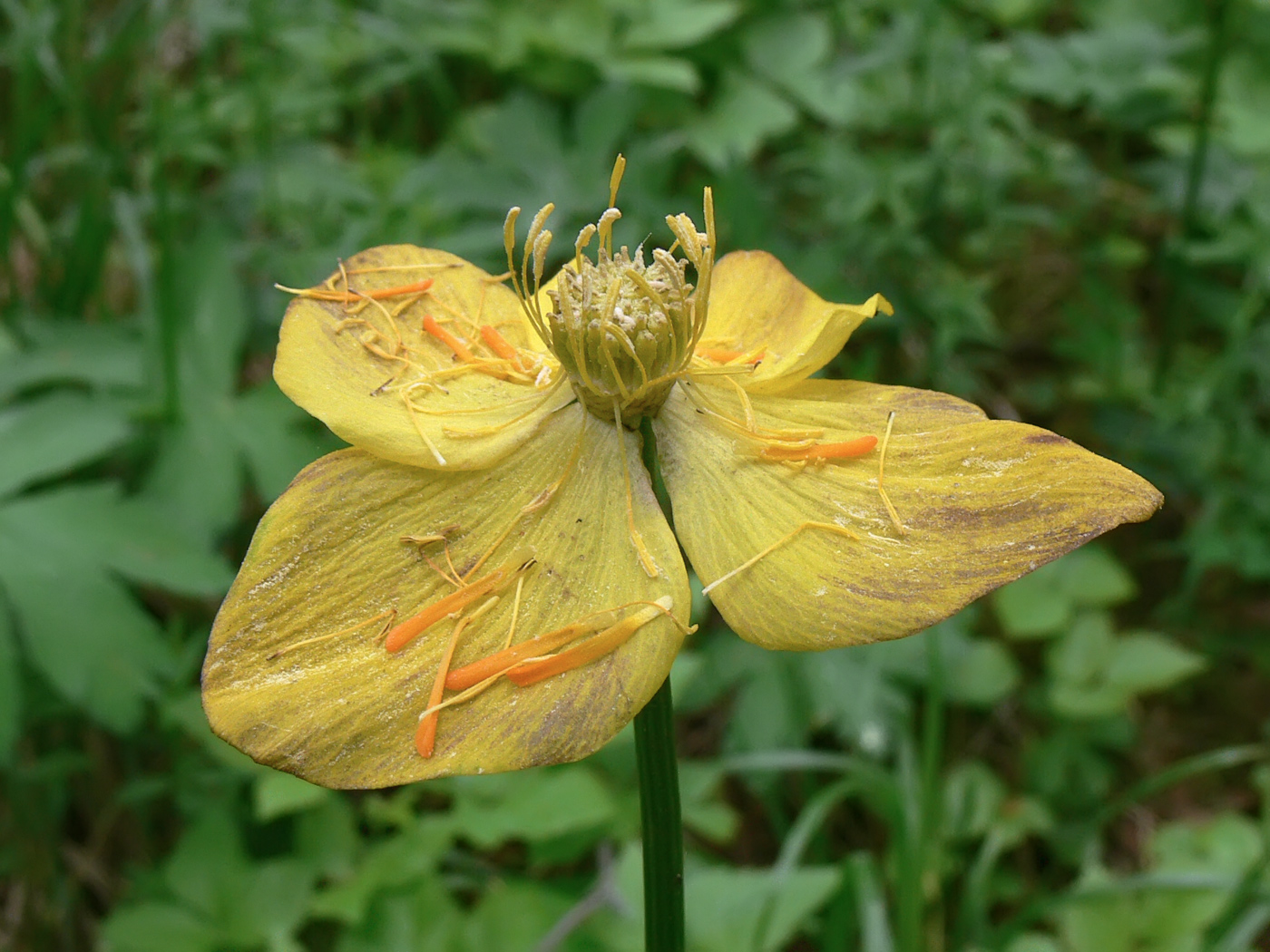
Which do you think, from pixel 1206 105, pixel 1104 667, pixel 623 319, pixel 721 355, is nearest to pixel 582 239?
pixel 623 319

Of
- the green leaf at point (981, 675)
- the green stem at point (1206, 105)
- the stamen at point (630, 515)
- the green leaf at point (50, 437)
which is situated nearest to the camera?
the stamen at point (630, 515)

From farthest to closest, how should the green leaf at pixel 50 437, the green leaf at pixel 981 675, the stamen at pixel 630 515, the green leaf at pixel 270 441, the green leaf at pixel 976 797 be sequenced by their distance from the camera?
the green leaf at pixel 981 675 → the green leaf at pixel 976 797 → the green leaf at pixel 270 441 → the green leaf at pixel 50 437 → the stamen at pixel 630 515

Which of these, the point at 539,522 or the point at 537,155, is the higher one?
the point at 539,522

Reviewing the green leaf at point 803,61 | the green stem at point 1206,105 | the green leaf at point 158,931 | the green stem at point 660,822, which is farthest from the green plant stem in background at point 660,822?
the green stem at point 1206,105

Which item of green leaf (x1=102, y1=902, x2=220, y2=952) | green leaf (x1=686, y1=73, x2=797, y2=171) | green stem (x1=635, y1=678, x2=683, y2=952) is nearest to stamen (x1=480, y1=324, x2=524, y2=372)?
green stem (x1=635, y1=678, x2=683, y2=952)

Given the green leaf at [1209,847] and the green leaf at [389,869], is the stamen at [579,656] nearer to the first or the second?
the green leaf at [389,869]

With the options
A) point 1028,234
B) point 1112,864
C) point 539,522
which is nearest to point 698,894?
point 539,522

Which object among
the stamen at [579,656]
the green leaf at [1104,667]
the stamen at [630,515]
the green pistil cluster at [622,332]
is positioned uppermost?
the green pistil cluster at [622,332]

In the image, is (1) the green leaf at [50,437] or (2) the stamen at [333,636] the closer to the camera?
(2) the stamen at [333,636]

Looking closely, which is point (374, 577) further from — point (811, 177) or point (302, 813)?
point (811, 177)

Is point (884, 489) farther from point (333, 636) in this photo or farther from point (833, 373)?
point (833, 373)
